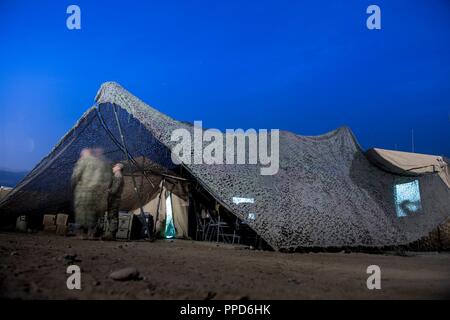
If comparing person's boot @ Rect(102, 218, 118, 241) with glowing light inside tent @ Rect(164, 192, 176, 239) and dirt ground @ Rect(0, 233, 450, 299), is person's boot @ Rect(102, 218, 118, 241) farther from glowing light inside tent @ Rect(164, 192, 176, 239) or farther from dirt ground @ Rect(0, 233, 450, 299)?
glowing light inside tent @ Rect(164, 192, 176, 239)

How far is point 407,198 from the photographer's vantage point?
8.91 m

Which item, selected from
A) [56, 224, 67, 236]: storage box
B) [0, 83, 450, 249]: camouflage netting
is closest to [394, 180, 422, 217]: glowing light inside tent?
[0, 83, 450, 249]: camouflage netting

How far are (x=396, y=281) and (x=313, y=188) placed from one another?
3807 millimetres

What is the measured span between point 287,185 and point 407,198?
4.16 meters

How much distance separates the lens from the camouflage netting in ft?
20.5

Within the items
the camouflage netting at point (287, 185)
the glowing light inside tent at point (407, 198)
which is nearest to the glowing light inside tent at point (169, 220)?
the camouflage netting at point (287, 185)

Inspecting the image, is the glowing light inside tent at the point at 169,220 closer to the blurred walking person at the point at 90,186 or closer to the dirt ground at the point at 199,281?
the blurred walking person at the point at 90,186

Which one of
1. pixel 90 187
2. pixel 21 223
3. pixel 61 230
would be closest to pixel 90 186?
pixel 90 187

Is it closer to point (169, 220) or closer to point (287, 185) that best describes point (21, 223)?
point (169, 220)

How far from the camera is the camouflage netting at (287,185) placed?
6.24 m

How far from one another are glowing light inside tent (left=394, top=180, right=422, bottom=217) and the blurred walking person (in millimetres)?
7488

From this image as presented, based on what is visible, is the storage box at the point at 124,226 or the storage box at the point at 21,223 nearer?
the storage box at the point at 124,226

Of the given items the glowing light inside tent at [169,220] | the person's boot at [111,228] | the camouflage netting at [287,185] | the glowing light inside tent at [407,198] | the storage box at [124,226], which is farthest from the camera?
the glowing light inside tent at [169,220]

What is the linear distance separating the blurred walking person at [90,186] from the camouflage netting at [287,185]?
9.9 inches
